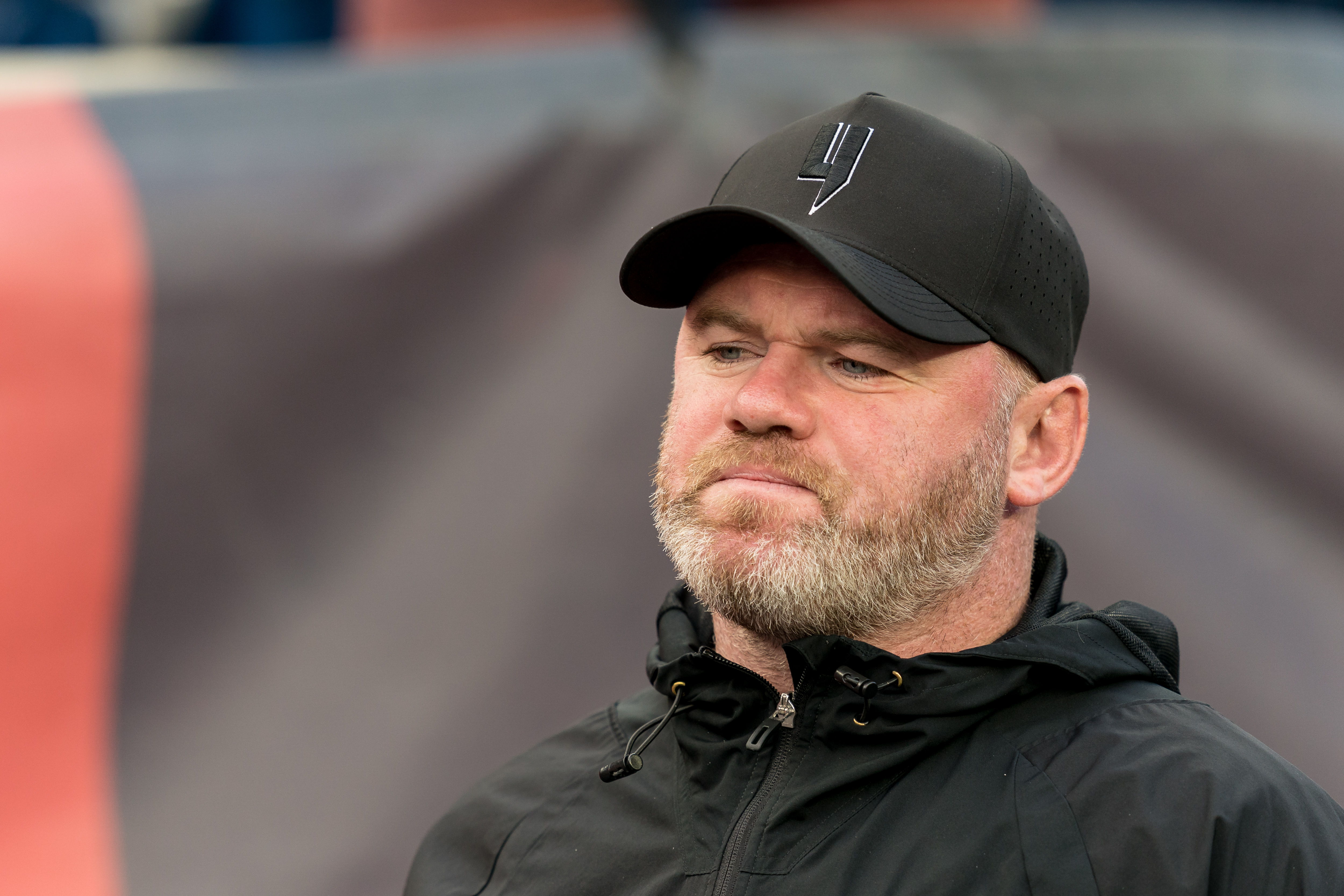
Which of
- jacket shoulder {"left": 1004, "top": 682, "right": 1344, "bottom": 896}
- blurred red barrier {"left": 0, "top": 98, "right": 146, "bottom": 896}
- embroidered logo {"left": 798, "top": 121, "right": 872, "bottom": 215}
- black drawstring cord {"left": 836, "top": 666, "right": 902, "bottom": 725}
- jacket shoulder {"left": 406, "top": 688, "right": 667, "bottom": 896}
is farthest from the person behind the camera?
blurred red barrier {"left": 0, "top": 98, "right": 146, "bottom": 896}

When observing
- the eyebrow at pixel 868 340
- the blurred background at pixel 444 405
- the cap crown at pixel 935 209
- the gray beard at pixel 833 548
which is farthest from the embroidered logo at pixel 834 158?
the blurred background at pixel 444 405

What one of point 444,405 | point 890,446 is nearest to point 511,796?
point 890,446

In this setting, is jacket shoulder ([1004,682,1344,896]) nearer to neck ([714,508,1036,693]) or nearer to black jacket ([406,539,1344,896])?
black jacket ([406,539,1344,896])

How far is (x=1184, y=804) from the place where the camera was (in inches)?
37.6

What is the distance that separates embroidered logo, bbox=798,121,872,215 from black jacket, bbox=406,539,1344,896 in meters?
0.39

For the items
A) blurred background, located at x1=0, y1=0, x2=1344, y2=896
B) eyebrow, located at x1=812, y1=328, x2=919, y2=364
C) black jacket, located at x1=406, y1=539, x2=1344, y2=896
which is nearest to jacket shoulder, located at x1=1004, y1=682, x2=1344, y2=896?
black jacket, located at x1=406, y1=539, x2=1344, y2=896

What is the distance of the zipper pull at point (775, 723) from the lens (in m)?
1.10

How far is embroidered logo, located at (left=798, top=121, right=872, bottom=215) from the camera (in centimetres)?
114

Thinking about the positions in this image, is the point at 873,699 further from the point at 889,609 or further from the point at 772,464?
the point at 772,464

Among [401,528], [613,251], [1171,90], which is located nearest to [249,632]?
[401,528]

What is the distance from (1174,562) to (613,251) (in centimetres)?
102

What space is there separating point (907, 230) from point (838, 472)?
0.22 metres

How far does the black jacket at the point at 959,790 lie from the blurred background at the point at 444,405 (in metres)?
0.79

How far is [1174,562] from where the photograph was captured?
1.99m
